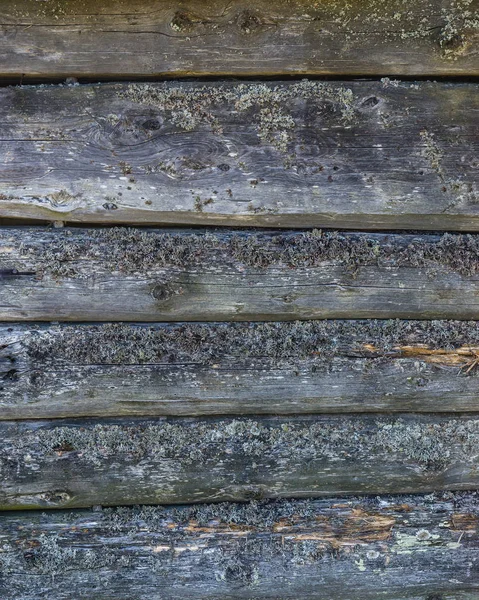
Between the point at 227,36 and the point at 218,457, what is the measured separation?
4.61 feet

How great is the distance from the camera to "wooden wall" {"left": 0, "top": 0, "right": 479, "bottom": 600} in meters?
1.58

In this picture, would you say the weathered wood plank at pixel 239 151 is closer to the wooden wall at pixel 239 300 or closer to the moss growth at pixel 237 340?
the wooden wall at pixel 239 300

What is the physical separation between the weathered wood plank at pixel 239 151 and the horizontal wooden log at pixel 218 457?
73cm

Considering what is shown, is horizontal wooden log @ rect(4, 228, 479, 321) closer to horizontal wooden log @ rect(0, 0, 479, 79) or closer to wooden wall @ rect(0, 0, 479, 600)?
wooden wall @ rect(0, 0, 479, 600)

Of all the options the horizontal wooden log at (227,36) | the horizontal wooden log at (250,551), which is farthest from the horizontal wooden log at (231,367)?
the horizontal wooden log at (227,36)

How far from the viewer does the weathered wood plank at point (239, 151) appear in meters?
1.58

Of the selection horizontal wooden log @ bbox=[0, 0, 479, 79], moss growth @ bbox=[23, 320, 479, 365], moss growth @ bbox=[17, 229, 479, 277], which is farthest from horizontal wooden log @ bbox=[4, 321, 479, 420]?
horizontal wooden log @ bbox=[0, 0, 479, 79]

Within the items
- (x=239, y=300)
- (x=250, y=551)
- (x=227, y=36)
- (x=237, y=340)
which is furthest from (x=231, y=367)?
(x=227, y=36)

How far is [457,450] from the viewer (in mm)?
1759

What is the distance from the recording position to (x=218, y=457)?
1.73 meters

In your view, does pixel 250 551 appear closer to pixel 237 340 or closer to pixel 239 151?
pixel 237 340

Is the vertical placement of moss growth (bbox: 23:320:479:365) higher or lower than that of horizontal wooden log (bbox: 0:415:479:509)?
higher

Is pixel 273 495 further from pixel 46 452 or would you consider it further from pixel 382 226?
pixel 382 226

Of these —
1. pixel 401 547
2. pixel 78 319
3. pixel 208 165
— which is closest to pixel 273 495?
pixel 401 547
